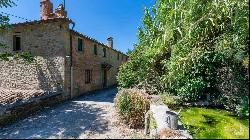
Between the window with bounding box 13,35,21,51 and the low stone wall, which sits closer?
the low stone wall

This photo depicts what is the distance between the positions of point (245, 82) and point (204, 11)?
356 cm

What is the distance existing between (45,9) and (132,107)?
38.6 ft

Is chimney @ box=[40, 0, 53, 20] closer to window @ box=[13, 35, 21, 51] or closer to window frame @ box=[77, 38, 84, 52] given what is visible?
window @ box=[13, 35, 21, 51]

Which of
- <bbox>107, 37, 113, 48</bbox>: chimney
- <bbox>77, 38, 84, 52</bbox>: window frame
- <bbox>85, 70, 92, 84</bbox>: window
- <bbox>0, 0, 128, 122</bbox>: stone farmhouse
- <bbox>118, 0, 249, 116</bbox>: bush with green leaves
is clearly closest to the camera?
<bbox>118, 0, 249, 116</bbox>: bush with green leaves

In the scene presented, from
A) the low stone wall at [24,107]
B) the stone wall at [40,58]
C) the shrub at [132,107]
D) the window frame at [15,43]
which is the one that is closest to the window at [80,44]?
the stone wall at [40,58]

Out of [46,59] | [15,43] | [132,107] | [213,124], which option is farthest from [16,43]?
[213,124]

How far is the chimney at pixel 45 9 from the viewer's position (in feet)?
64.1

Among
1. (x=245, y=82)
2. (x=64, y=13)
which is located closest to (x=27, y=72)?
(x=64, y=13)

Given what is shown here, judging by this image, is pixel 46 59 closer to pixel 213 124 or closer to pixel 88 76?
pixel 88 76

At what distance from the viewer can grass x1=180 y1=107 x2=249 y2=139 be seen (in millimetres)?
8453

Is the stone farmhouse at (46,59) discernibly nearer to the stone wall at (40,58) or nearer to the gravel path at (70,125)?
the stone wall at (40,58)

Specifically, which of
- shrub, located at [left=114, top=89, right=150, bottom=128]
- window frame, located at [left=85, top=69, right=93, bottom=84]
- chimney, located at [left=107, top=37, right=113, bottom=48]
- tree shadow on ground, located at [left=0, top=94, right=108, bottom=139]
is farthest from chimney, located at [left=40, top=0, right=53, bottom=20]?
chimney, located at [left=107, top=37, right=113, bottom=48]

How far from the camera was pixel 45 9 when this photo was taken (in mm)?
19578

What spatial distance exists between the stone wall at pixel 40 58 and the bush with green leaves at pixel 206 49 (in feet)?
21.4
